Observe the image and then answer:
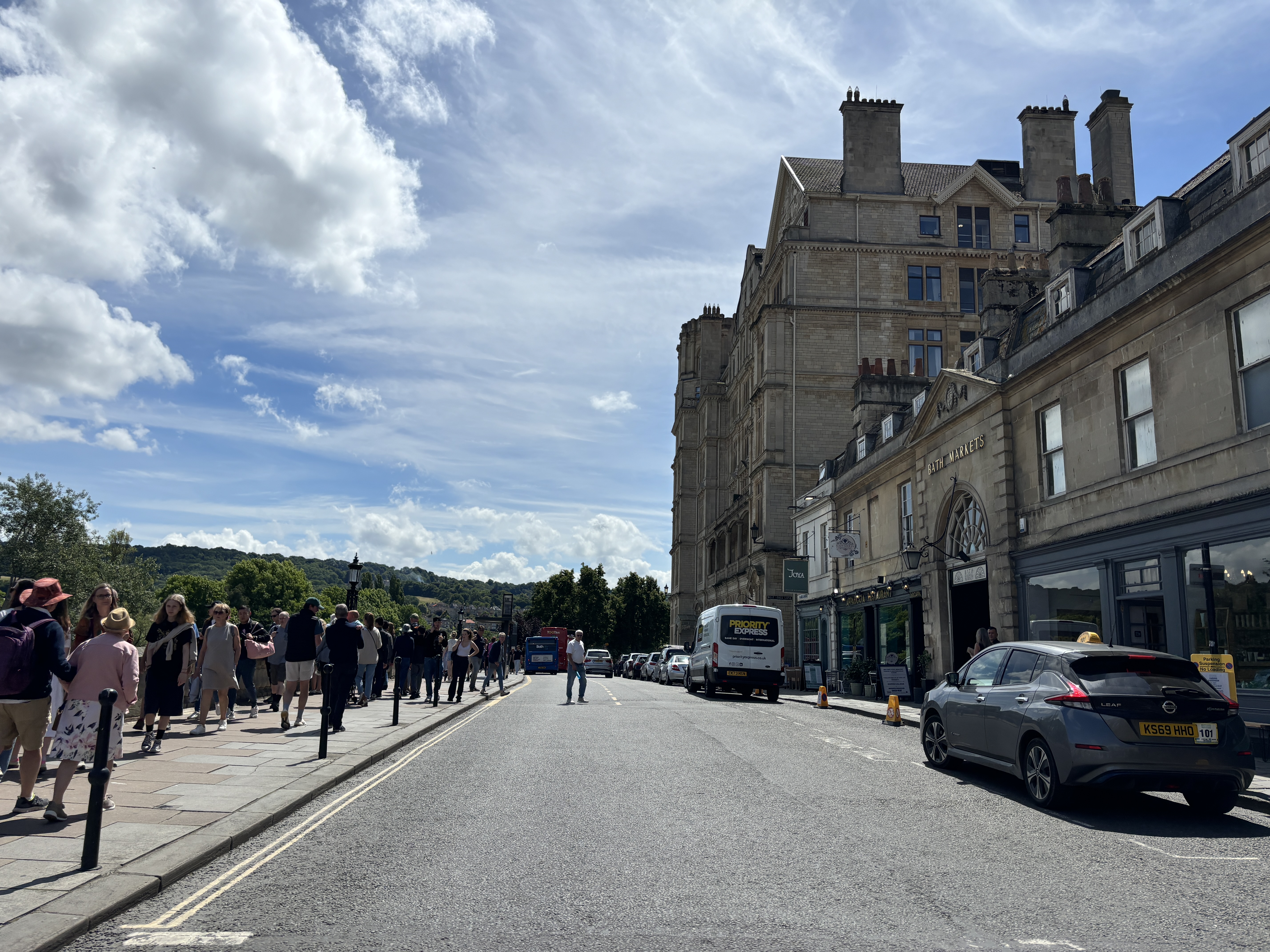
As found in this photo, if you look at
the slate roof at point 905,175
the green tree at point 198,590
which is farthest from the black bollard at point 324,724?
the green tree at point 198,590

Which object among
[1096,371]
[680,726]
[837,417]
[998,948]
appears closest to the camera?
[998,948]

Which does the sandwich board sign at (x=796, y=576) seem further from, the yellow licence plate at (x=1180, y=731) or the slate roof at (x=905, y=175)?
the yellow licence plate at (x=1180, y=731)

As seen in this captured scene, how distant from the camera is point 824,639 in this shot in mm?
36375

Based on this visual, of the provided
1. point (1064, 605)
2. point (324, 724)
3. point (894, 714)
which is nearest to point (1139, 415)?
point (1064, 605)

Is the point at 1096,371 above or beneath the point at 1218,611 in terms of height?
above

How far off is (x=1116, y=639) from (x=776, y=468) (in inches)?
1179

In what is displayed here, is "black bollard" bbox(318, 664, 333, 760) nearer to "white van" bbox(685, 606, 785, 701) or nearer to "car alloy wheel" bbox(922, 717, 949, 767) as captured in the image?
"car alloy wheel" bbox(922, 717, 949, 767)

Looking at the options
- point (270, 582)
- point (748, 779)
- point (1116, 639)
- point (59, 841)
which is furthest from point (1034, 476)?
point (270, 582)

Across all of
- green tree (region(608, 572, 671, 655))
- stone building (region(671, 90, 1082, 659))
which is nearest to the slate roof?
stone building (region(671, 90, 1082, 659))

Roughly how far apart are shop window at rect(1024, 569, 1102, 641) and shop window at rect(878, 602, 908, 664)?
22.9ft

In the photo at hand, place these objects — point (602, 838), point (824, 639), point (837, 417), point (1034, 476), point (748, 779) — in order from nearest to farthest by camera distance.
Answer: point (602, 838) → point (748, 779) → point (1034, 476) → point (824, 639) → point (837, 417)

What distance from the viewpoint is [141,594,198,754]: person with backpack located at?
36.8 feet

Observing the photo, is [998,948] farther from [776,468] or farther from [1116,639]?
[776,468]

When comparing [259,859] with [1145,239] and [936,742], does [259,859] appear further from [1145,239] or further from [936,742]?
[1145,239]
